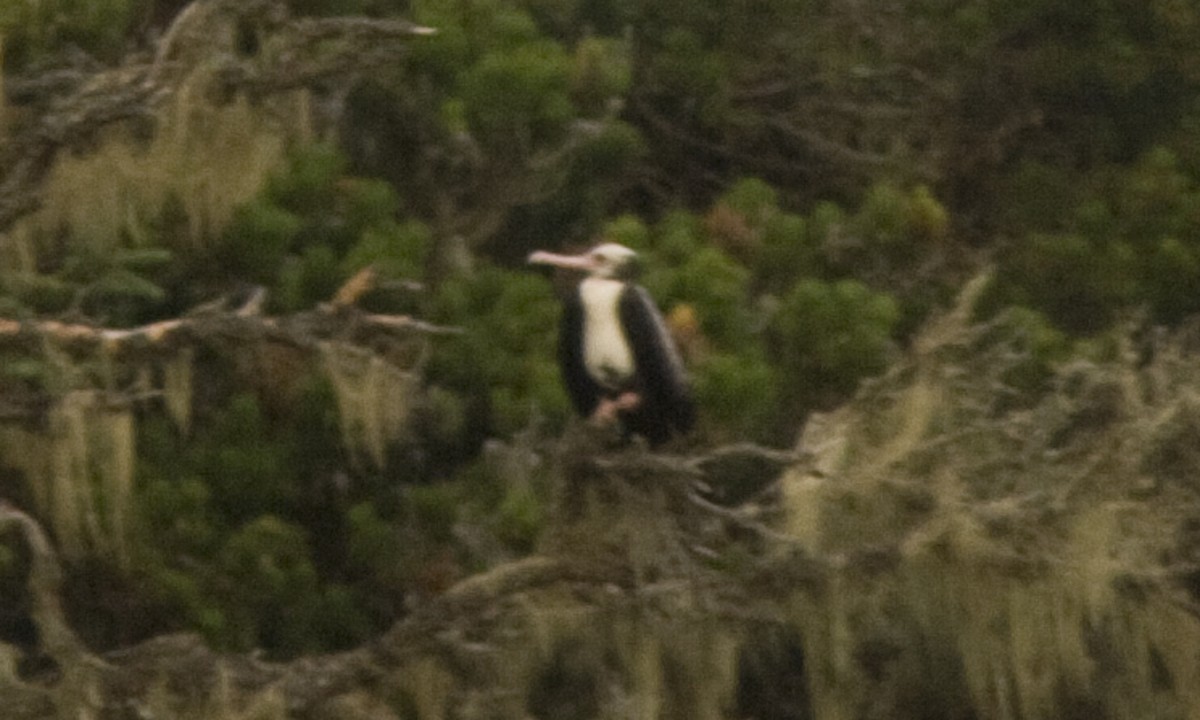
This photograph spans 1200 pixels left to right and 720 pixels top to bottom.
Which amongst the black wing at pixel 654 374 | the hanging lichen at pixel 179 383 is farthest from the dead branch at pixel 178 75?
the black wing at pixel 654 374

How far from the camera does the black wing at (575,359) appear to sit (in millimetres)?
5773

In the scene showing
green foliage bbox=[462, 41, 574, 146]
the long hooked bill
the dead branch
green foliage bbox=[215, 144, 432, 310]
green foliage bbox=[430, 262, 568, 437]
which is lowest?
green foliage bbox=[430, 262, 568, 437]

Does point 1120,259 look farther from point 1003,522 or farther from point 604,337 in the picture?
point 1003,522

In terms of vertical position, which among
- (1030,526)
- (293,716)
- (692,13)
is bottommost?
(293,716)

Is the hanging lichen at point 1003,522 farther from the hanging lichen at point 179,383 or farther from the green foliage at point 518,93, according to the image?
the green foliage at point 518,93

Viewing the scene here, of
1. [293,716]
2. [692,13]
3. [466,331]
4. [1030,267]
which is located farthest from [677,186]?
[293,716]

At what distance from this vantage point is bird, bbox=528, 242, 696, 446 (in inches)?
220

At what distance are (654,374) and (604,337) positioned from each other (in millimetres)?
303

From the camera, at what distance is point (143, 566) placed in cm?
538

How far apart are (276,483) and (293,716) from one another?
3.20 ft

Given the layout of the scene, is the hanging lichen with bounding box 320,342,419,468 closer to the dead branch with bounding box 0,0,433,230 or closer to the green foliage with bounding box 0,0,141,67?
the dead branch with bounding box 0,0,433,230

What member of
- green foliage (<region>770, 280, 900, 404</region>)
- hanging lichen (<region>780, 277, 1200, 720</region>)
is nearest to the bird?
green foliage (<region>770, 280, 900, 404</region>)

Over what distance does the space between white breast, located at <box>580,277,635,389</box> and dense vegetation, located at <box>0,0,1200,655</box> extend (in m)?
0.12

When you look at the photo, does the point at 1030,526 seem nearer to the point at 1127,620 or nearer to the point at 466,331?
the point at 1127,620
